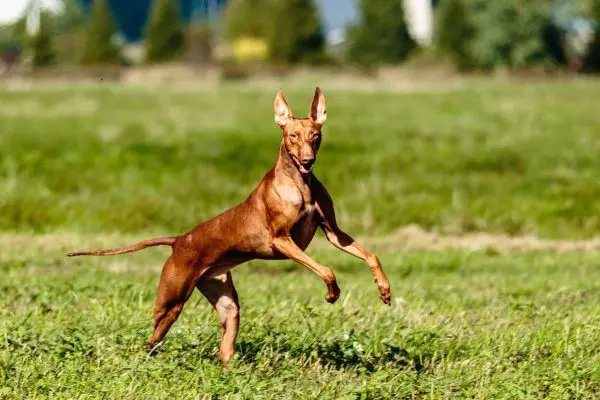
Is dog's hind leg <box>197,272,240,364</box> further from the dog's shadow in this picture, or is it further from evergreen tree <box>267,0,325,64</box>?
evergreen tree <box>267,0,325,64</box>

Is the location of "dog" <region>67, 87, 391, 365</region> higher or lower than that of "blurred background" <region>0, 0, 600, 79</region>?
higher

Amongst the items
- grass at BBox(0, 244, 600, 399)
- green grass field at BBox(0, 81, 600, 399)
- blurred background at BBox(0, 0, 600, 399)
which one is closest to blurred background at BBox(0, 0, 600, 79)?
blurred background at BBox(0, 0, 600, 399)

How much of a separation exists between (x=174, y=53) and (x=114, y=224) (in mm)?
70369

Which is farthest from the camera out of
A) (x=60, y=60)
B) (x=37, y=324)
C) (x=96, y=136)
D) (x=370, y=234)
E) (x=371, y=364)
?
(x=60, y=60)

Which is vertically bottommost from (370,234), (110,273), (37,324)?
(370,234)

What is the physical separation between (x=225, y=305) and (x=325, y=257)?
741cm

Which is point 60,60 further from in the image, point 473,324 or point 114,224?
point 473,324

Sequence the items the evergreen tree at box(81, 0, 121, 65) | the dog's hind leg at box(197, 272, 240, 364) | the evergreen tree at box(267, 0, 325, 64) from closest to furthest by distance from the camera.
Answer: the dog's hind leg at box(197, 272, 240, 364) < the evergreen tree at box(267, 0, 325, 64) < the evergreen tree at box(81, 0, 121, 65)

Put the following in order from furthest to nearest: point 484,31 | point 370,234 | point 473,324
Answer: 1. point 484,31
2. point 370,234
3. point 473,324

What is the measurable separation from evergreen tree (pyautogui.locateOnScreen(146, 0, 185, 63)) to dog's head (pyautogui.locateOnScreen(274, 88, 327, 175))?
263 feet

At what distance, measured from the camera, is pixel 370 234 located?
17.7 metres

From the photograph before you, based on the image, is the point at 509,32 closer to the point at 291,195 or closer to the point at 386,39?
the point at 386,39

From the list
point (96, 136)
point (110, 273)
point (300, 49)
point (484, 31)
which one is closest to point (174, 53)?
point (300, 49)

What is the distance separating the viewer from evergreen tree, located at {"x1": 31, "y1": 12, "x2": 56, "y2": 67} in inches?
3083
